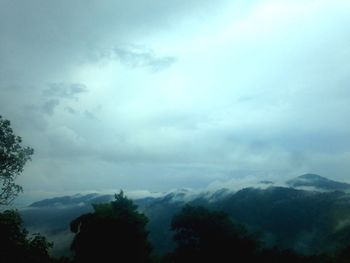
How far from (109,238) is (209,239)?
25.1 m

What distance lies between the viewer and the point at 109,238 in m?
72.8

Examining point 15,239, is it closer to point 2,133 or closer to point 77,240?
point 2,133

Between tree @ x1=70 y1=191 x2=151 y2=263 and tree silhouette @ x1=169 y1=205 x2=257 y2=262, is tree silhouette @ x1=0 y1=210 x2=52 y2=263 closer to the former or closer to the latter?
tree @ x1=70 y1=191 x2=151 y2=263

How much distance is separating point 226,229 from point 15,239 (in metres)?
61.5

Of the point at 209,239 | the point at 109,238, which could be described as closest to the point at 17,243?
the point at 109,238

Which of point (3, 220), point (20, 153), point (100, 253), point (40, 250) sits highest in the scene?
point (20, 153)

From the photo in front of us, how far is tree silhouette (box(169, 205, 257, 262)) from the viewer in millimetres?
87750

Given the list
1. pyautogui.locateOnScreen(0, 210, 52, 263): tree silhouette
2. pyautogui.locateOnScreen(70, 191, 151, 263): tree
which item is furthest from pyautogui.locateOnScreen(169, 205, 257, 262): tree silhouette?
pyautogui.locateOnScreen(0, 210, 52, 263): tree silhouette

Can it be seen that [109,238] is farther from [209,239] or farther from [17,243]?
[17,243]

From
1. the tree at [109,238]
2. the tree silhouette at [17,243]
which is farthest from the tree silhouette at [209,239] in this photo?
the tree silhouette at [17,243]

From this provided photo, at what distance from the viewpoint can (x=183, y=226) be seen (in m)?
92.4

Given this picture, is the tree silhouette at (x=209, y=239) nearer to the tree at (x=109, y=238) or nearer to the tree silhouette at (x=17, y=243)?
the tree at (x=109, y=238)

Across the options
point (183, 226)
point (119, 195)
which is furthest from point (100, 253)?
point (183, 226)

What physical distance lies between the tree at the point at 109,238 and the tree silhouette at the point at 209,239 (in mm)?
15307
